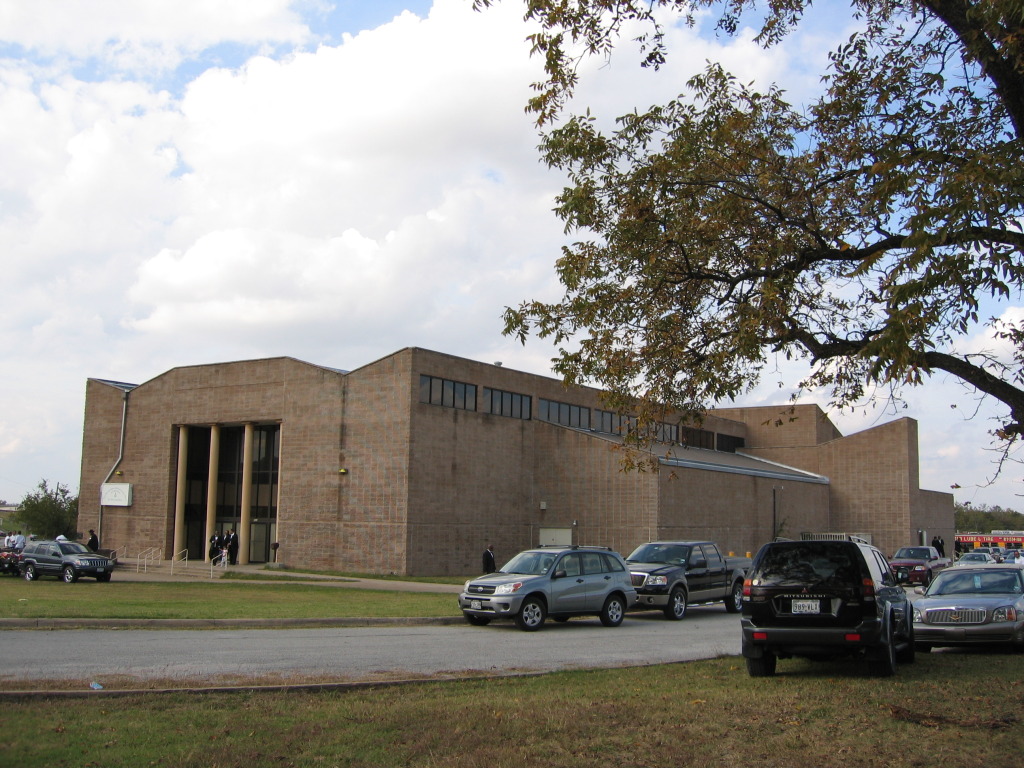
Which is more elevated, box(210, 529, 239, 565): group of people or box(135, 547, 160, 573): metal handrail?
box(210, 529, 239, 565): group of people

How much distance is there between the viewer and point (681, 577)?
21781mm

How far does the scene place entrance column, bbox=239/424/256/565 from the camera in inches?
1729

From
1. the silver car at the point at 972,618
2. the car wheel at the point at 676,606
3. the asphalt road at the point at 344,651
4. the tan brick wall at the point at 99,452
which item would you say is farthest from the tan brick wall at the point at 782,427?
the asphalt road at the point at 344,651

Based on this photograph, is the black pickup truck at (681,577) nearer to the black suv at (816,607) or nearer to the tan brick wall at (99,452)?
the black suv at (816,607)

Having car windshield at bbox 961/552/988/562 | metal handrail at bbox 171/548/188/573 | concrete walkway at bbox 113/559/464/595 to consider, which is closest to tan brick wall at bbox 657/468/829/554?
car windshield at bbox 961/552/988/562

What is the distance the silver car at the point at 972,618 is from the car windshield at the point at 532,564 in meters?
7.14

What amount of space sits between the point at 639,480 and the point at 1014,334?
29643mm

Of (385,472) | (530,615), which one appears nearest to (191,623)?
(530,615)

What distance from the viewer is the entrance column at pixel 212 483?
4541 centimetres

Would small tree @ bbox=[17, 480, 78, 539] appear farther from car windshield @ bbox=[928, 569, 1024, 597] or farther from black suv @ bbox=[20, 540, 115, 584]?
car windshield @ bbox=[928, 569, 1024, 597]

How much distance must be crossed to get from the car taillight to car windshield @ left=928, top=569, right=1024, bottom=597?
580 centimetres

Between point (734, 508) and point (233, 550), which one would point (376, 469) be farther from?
point (734, 508)

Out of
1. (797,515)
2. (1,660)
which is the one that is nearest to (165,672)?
(1,660)

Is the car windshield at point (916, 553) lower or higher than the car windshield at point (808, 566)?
lower
